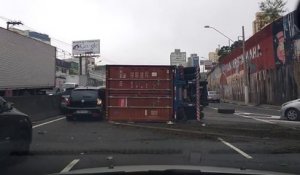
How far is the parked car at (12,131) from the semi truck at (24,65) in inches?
613

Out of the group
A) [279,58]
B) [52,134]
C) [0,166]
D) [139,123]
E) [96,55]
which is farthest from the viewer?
[96,55]

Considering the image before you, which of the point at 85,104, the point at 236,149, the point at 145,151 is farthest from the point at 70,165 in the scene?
the point at 85,104

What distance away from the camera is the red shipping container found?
70.0ft

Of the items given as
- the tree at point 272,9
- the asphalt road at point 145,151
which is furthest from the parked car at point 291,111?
the tree at point 272,9

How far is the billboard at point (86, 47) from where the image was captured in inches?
4552

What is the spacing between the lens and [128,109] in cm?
2153

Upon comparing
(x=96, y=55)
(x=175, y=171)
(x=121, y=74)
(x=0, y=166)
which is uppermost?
(x=96, y=55)

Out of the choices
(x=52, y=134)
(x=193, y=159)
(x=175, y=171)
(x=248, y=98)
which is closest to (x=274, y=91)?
(x=248, y=98)

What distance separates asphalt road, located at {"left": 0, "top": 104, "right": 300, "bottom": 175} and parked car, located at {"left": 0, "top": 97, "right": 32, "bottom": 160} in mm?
260

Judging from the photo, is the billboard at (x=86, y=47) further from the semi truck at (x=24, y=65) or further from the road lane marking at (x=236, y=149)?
the road lane marking at (x=236, y=149)

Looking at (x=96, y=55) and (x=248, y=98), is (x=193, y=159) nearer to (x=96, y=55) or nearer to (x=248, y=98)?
(x=248, y=98)

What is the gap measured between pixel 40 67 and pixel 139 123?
1432 cm

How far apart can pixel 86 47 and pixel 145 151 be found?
344 ft

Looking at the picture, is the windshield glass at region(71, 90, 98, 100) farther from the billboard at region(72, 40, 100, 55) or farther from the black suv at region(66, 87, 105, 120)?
the billboard at region(72, 40, 100, 55)
